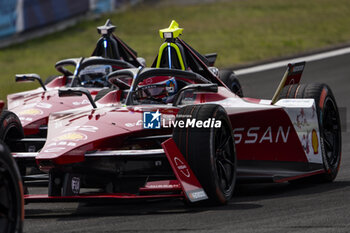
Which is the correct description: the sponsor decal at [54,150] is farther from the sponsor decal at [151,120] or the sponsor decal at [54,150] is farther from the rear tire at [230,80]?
the rear tire at [230,80]

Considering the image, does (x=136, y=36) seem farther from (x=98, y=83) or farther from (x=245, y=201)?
(x=245, y=201)

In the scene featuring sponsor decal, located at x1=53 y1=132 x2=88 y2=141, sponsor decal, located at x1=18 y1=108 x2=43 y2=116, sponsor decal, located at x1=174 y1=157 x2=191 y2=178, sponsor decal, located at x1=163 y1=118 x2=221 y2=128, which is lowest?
sponsor decal, located at x1=18 y1=108 x2=43 y2=116

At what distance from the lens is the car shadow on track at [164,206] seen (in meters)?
6.89

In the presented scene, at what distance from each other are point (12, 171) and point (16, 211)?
25cm

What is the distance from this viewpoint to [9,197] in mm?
5012

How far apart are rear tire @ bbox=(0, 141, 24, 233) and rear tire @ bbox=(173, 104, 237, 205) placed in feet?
6.89

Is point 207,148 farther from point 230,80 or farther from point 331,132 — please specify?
point 230,80

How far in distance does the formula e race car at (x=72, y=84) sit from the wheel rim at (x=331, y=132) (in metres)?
2.46

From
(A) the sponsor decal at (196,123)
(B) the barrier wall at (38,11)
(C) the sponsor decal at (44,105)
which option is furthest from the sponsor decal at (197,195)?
(B) the barrier wall at (38,11)

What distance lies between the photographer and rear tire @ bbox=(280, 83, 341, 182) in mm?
8581

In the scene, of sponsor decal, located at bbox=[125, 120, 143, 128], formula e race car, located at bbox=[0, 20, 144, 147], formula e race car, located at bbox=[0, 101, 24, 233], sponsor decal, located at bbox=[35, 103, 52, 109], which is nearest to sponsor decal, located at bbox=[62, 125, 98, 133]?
sponsor decal, located at bbox=[125, 120, 143, 128]

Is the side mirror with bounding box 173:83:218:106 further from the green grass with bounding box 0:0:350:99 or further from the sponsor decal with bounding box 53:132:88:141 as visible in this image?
the green grass with bounding box 0:0:350:99

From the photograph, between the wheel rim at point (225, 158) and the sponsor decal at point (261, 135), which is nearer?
the wheel rim at point (225, 158)

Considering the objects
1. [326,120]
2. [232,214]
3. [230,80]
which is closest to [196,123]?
[232,214]
